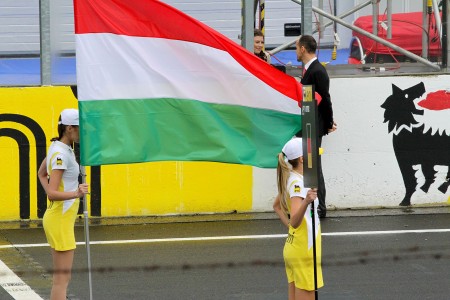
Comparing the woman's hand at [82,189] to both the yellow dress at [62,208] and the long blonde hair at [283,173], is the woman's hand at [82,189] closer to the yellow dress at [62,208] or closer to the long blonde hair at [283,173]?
the yellow dress at [62,208]

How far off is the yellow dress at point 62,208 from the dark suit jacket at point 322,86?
4.47 metres

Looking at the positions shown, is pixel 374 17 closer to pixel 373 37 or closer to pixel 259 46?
pixel 373 37

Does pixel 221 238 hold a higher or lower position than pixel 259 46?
lower

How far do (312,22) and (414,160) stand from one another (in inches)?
82.3

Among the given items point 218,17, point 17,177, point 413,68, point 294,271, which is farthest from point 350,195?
point 294,271

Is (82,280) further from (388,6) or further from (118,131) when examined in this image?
(388,6)

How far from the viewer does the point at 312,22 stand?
13.7m

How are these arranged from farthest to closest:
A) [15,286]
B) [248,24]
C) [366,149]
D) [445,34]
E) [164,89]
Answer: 1. [445,34]
2. [366,149]
3. [248,24]
4. [15,286]
5. [164,89]

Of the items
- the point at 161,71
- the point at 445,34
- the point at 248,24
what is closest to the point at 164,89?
the point at 161,71

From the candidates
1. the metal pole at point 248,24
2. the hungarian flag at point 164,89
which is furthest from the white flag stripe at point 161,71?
the metal pole at point 248,24

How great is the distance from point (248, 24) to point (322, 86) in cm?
152

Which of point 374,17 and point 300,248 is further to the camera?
point 374,17

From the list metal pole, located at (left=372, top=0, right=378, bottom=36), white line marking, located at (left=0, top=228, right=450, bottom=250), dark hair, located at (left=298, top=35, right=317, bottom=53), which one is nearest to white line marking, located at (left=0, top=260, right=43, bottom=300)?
white line marking, located at (left=0, top=228, right=450, bottom=250)

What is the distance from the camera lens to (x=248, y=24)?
43.3 ft
